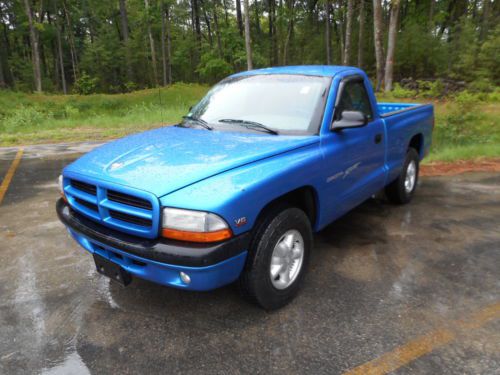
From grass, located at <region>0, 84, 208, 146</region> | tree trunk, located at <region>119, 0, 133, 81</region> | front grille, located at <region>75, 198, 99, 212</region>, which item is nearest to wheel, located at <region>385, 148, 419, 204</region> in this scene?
front grille, located at <region>75, 198, 99, 212</region>

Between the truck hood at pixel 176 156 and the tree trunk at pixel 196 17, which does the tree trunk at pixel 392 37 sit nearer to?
the truck hood at pixel 176 156

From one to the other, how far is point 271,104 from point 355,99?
95 cm

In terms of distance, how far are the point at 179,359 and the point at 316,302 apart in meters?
1.15

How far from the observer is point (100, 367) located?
2393mm

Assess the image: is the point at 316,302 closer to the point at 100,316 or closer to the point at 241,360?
the point at 241,360

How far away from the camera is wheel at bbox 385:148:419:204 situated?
5012 millimetres

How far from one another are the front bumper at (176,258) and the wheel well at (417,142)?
383 centimetres

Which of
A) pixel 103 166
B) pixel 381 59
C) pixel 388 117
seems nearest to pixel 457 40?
pixel 381 59

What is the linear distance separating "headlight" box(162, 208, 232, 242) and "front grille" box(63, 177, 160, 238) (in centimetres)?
8

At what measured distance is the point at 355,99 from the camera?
390 cm

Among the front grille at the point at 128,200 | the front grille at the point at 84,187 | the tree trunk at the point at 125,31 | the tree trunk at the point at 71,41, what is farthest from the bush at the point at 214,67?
the front grille at the point at 128,200

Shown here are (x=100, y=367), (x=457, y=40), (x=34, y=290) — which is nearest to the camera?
(x=100, y=367)

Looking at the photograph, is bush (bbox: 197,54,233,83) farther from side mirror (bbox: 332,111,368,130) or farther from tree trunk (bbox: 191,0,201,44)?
side mirror (bbox: 332,111,368,130)

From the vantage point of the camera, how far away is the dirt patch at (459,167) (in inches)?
286
